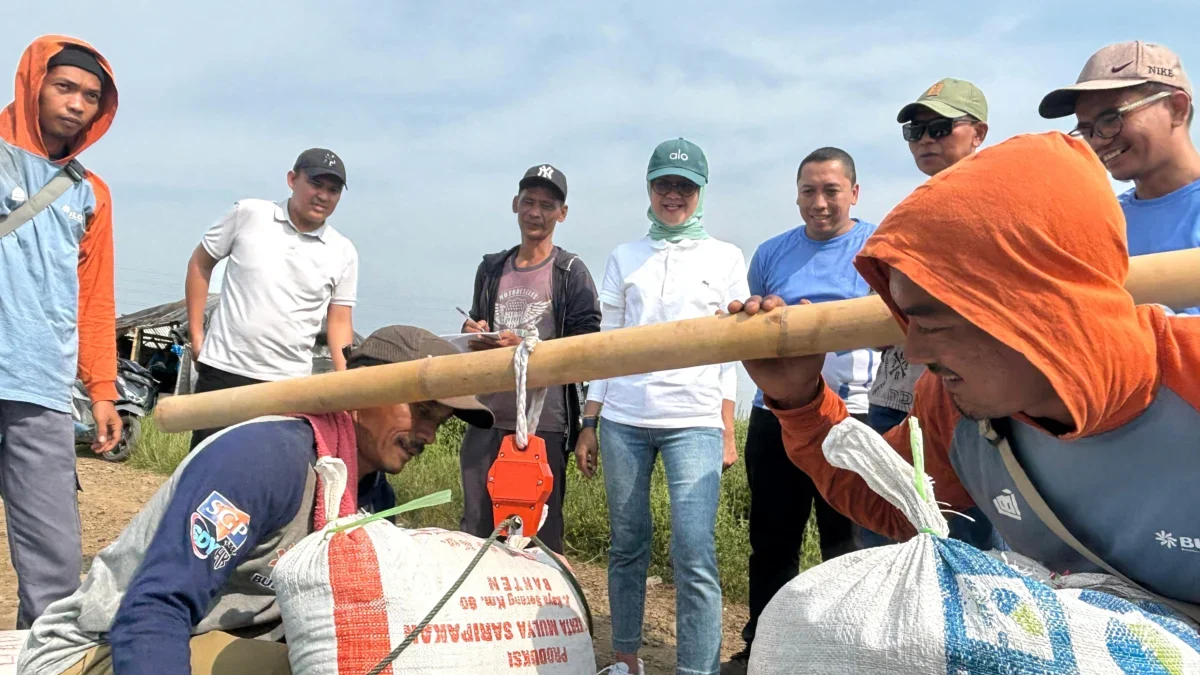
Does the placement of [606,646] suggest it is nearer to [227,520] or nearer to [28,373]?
[28,373]

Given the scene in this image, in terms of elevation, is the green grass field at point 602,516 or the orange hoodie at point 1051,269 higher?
the orange hoodie at point 1051,269

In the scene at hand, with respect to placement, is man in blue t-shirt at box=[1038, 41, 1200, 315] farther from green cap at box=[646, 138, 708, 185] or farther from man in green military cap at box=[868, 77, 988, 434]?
green cap at box=[646, 138, 708, 185]

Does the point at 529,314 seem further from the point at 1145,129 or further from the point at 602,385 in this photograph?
the point at 1145,129

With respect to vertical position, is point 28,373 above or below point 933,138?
below

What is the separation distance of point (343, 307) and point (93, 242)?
131 centimetres

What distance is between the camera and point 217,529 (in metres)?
1.70

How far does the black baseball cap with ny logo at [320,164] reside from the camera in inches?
171

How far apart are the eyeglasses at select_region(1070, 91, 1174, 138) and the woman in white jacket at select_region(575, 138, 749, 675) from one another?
1.40 metres

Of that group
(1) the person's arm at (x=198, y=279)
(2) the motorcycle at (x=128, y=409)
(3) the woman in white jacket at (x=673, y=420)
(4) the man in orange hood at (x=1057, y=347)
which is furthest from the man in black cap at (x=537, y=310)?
(2) the motorcycle at (x=128, y=409)

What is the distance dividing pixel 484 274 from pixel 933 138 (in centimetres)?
206

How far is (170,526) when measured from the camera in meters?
1.68

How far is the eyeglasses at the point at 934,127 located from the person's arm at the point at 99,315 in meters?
2.95

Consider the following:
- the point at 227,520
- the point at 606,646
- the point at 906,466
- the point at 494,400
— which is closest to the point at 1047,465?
the point at 906,466

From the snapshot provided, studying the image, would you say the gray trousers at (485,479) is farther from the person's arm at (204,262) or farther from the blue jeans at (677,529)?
the person's arm at (204,262)
